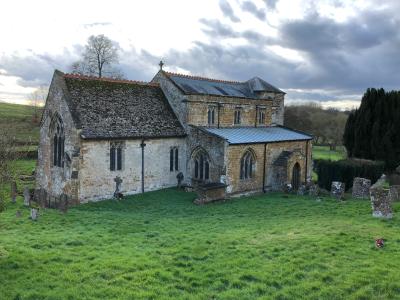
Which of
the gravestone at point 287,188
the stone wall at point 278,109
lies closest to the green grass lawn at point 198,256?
the gravestone at point 287,188

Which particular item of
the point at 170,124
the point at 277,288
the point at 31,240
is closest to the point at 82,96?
the point at 170,124

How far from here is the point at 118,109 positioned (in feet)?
83.3

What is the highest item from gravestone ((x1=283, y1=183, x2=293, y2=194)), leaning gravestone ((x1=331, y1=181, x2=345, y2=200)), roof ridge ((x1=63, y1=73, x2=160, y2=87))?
roof ridge ((x1=63, y1=73, x2=160, y2=87))

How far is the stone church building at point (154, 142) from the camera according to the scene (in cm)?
2331

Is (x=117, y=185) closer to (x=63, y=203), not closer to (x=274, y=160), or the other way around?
(x=63, y=203)

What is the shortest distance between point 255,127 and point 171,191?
439 inches

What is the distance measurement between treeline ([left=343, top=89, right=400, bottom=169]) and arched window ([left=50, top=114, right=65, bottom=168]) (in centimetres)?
2790

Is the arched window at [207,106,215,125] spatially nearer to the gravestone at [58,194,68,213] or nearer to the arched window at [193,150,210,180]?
the arched window at [193,150,210,180]

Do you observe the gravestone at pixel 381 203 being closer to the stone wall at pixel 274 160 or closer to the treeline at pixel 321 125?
the stone wall at pixel 274 160

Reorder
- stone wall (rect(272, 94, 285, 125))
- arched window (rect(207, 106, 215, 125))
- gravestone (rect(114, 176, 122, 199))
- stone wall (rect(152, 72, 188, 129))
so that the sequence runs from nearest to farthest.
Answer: gravestone (rect(114, 176, 122, 199)) → stone wall (rect(152, 72, 188, 129)) → arched window (rect(207, 106, 215, 125)) → stone wall (rect(272, 94, 285, 125))

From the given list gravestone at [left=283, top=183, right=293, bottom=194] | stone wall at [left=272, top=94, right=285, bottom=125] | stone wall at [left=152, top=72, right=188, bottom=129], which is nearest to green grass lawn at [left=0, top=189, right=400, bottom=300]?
gravestone at [left=283, top=183, right=293, bottom=194]

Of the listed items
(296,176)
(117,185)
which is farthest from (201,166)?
(296,176)

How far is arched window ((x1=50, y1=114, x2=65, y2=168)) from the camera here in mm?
24250

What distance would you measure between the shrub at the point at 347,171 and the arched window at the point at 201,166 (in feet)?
36.0
